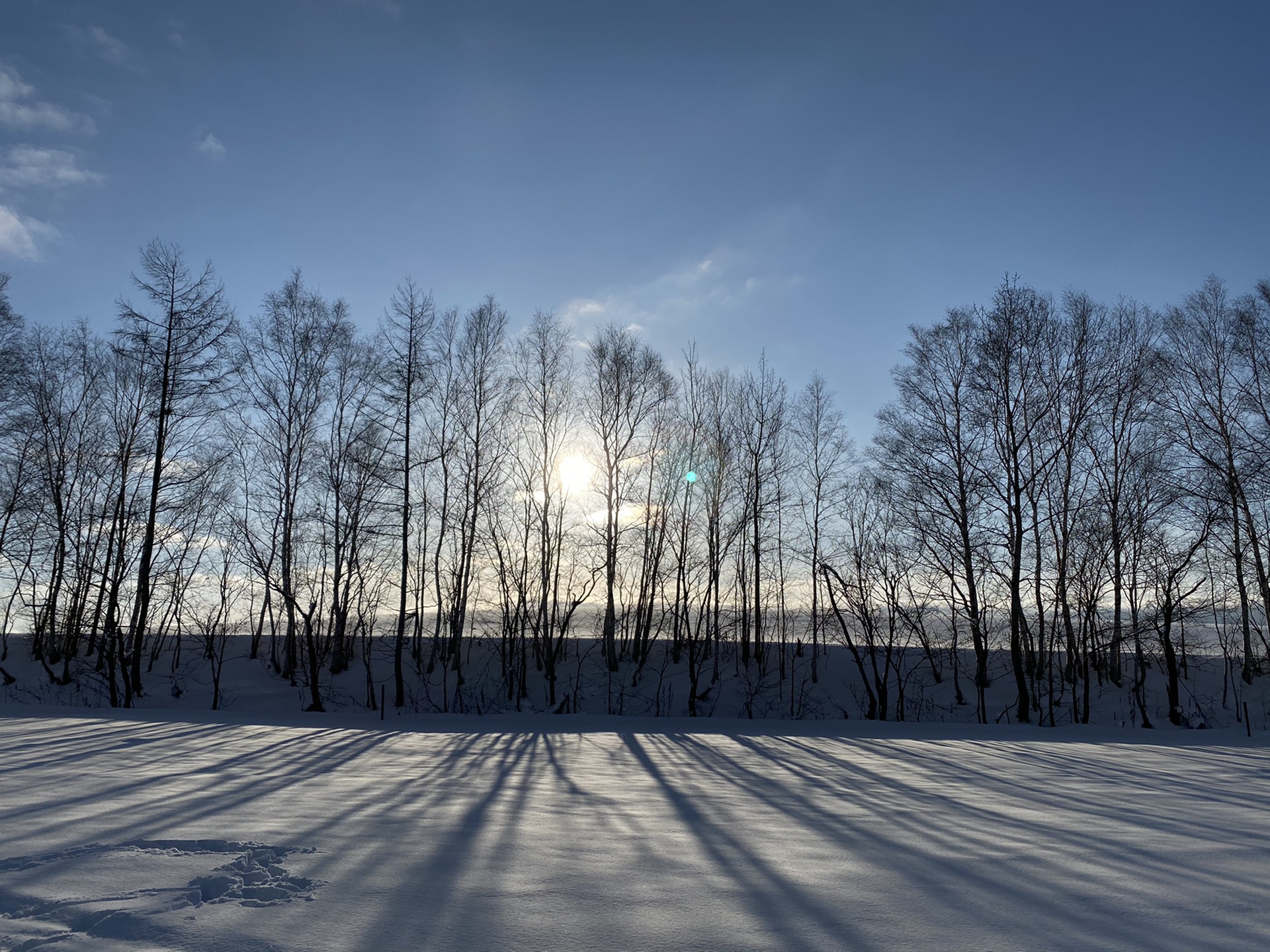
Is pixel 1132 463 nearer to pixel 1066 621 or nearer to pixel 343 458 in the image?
pixel 1066 621

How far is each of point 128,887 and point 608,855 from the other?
80.3 inches

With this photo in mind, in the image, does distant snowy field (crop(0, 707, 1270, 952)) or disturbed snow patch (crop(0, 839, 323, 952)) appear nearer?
disturbed snow patch (crop(0, 839, 323, 952))

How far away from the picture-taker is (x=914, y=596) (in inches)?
678

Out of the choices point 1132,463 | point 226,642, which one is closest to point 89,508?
point 226,642

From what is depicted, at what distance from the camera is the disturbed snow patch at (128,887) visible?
7.64ft

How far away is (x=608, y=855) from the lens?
11.3 ft

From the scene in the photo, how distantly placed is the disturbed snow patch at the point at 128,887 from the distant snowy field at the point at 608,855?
0.01 meters

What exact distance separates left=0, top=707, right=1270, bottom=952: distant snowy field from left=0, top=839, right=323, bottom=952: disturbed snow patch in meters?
0.01

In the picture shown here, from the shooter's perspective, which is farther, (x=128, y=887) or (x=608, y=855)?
(x=608, y=855)

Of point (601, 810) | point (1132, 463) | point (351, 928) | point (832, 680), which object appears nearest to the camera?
point (351, 928)

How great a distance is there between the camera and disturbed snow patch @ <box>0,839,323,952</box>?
2.33 meters

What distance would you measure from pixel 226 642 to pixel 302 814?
2245cm

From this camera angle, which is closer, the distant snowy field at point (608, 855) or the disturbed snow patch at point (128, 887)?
the disturbed snow patch at point (128, 887)

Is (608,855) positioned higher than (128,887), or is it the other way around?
(128,887)
